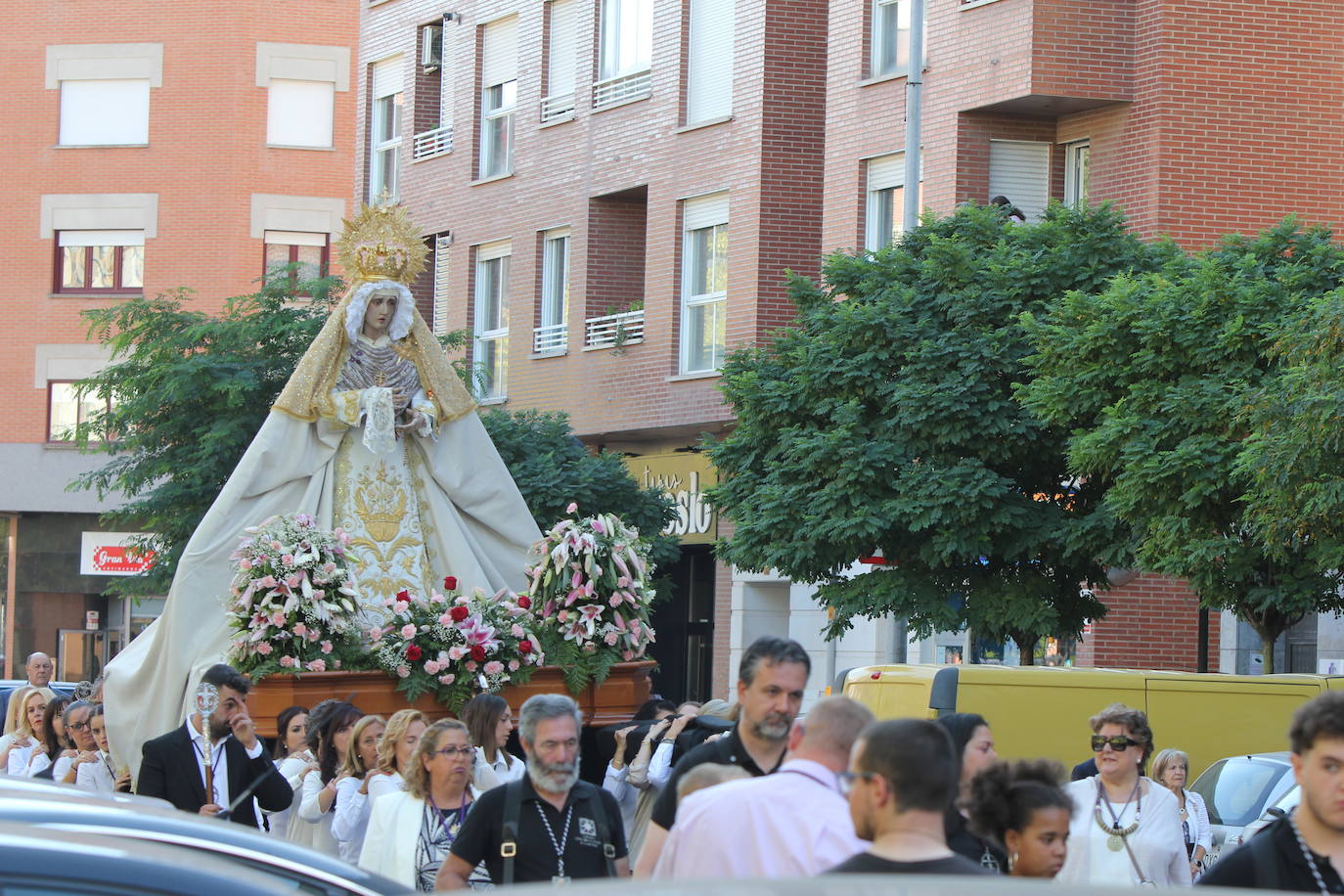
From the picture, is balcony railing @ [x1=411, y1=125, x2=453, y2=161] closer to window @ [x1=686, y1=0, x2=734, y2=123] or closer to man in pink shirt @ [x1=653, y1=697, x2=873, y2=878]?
window @ [x1=686, y1=0, x2=734, y2=123]

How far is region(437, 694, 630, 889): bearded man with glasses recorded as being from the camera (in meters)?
7.46

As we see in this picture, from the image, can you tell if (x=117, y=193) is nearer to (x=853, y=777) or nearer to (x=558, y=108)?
(x=558, y=108)

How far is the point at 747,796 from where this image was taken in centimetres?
588

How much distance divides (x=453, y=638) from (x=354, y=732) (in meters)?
4.04

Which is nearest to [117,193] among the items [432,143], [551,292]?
[432,143]

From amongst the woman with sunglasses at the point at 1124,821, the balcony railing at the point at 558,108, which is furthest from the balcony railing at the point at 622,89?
the woman with sunglasses at the point at 1124,821

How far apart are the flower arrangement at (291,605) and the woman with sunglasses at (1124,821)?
21.0 ft

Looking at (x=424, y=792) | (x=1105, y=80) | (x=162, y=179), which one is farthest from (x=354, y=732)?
(x=162, y=179)

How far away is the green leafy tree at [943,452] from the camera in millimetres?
21422

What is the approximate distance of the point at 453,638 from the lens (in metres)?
14.6

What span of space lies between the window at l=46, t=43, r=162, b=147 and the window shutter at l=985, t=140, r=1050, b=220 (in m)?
22.9

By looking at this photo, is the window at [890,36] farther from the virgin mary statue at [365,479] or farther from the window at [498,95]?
the virgin mary statue at [365,479]

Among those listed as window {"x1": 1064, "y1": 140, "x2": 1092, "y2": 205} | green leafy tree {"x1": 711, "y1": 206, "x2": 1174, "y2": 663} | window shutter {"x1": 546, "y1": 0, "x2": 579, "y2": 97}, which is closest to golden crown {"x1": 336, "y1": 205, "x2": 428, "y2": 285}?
green leafy tree {"x1": 711, "y1": 206, "x2": 1174, "y2": 663}

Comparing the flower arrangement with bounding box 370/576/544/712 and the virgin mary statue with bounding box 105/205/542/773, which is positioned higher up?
the virgin mary statue with bounding box 105/205/542/773
